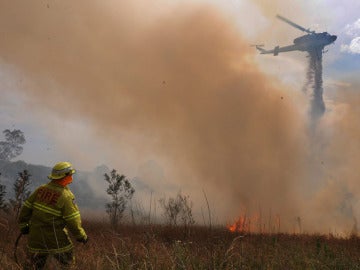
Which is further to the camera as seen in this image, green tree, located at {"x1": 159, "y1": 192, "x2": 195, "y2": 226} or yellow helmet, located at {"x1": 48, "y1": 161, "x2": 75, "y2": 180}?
green tree, located at {"x1": 159, "y1": 192, "x2": 195, "y2": 226}

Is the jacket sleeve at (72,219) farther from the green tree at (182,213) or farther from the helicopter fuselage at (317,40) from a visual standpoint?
the helicopter fuselage at (317,40)

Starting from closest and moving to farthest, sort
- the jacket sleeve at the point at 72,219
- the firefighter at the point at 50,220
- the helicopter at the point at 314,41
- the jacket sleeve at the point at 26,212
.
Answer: the jacket sleeve at the point at 72,219
the firefighter at the point at 50,220
the jacket sleeve at the point at 26,212
the helicopter at the point at 314,41

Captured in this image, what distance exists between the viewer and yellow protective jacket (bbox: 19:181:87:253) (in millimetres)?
5969

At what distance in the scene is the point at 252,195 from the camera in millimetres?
60281

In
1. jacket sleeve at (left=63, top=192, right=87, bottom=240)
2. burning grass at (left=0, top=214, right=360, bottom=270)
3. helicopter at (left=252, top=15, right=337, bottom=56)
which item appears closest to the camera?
burning grass at (left=0, top=214, right=360, bottom=270)

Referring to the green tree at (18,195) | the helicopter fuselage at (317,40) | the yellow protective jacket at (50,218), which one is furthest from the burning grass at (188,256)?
the helicopter fuselage at (317,40)

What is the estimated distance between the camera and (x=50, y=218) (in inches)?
236

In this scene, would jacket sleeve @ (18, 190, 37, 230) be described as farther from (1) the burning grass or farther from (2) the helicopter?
(2) the helicopter

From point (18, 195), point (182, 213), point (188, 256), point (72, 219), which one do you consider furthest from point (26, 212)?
point (182, 213)

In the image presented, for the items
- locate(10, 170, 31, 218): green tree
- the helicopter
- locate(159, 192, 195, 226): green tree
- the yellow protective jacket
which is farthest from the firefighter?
the helicopter

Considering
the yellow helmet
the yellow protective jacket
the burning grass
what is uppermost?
the yellow helmet

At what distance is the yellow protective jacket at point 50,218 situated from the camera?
5969 mm

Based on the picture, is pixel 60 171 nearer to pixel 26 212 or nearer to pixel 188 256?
pixel 26 212

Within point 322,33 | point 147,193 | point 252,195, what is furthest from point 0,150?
point 322,33
